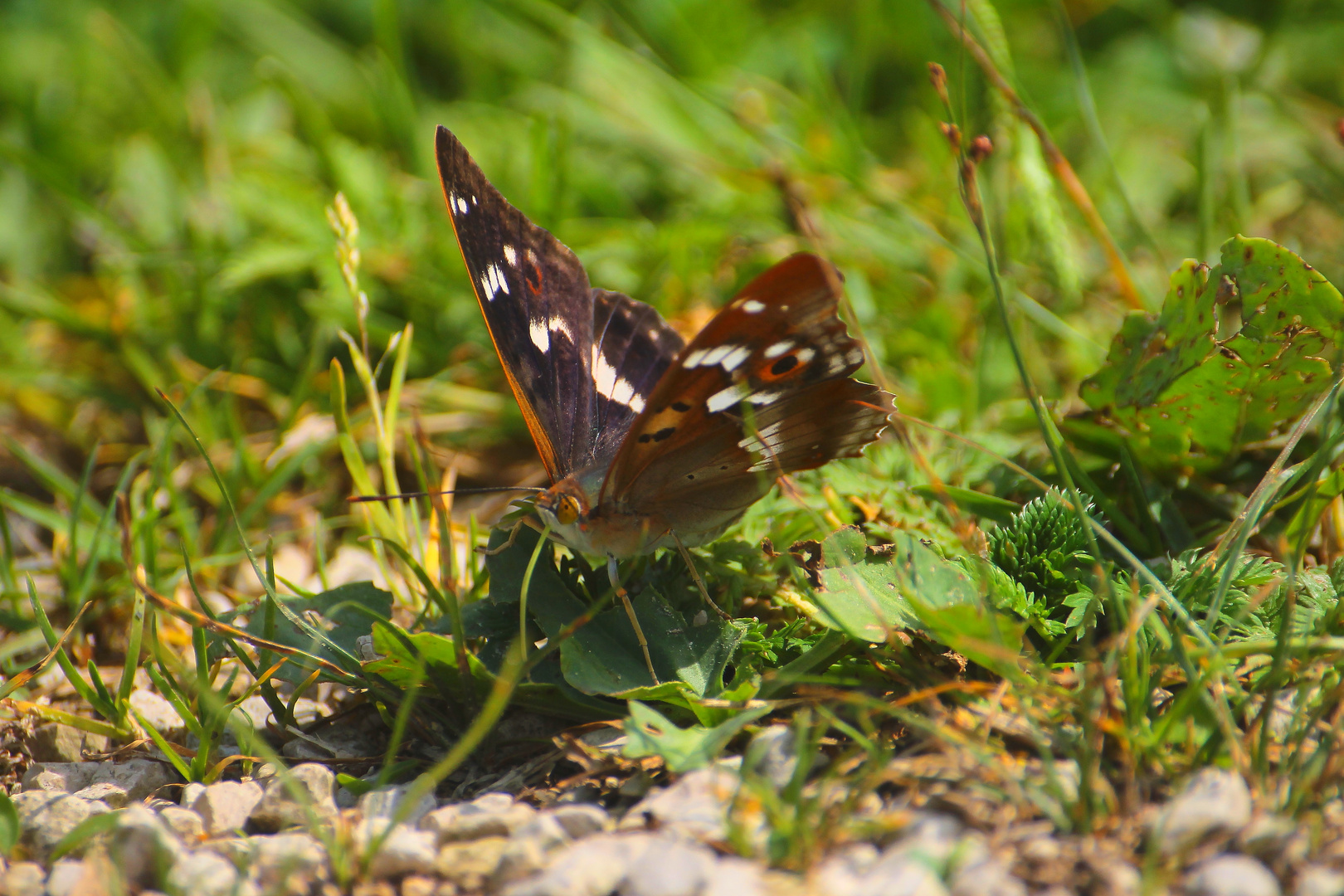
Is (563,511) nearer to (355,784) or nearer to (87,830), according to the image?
(355,784)

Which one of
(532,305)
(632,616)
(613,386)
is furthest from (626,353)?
(632,616)

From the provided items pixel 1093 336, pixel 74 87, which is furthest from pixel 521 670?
pixel 74 87

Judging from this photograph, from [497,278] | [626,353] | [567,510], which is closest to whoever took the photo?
[567,510]

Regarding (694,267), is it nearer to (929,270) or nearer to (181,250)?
(929,270)

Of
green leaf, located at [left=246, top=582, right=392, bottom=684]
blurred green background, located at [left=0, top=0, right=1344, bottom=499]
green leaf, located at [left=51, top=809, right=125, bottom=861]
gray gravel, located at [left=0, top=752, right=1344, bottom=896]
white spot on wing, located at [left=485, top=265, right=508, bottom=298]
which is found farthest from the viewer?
blurred green background, located at [left=0, top=0, right=1344, bottom=499]

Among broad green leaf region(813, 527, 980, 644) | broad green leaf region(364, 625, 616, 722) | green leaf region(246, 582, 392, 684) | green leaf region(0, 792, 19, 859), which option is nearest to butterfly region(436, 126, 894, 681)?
broad green leaf region(364, 625, 616, 722)

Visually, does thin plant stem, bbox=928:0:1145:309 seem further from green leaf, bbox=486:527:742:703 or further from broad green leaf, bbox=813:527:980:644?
green leaf, bbox=486:527:742:703
